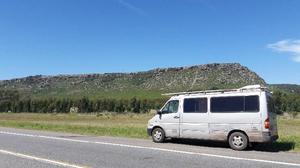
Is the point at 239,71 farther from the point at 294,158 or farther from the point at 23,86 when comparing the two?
the point at 294,158

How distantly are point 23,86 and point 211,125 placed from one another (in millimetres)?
182164

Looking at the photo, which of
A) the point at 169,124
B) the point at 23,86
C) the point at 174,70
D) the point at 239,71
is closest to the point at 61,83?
the point at 23,86

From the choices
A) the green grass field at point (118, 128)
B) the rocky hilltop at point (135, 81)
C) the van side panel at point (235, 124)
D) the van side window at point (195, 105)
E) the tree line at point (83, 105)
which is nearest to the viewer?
the van side panel at point (235, 124)

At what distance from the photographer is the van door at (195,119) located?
1739cm

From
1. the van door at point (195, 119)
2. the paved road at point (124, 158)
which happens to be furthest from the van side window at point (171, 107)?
the paved road at point (124, 158)

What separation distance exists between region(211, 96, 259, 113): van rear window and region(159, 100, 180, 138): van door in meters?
1.76

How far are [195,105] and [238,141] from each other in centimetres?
246

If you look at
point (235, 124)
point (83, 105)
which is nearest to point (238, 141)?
point (235, 124)

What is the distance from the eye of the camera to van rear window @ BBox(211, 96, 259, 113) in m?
16.1

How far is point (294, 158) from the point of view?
13.2 meters

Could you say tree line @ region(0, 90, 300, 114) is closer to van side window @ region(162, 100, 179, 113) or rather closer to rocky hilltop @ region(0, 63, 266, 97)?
rocky hilltop @ region(0, 63, 266, 97)

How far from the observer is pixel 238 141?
16.2 metres

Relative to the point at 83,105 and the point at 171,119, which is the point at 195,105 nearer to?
the point at 171,119

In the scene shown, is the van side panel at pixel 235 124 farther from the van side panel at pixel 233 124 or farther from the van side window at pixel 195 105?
the van side window at pixel 195 105
